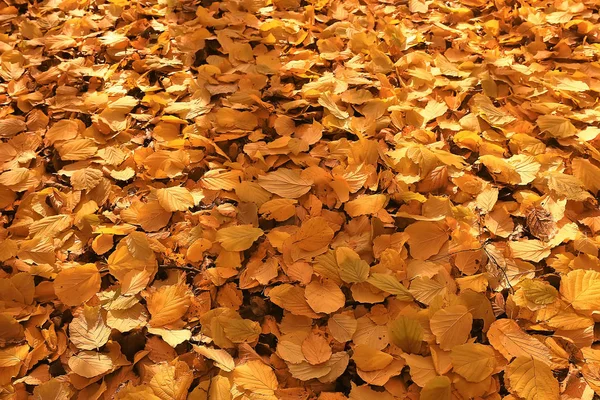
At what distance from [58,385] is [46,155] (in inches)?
28.9

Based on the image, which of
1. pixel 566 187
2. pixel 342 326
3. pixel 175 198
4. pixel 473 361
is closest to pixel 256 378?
pixel 342 326

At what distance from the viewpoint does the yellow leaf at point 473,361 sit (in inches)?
36.7

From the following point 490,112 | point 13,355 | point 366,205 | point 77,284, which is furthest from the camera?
point 490,112

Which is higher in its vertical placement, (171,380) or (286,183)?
(286,183)

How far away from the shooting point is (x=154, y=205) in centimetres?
127

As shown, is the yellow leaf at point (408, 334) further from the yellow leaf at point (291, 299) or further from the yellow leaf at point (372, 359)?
the yellow leaf at point (291, 299)

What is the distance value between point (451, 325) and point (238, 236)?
1.66 feet

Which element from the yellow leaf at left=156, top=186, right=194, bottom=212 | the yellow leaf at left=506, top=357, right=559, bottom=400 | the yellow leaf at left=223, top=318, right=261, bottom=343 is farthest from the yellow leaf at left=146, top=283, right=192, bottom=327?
the yellow leaf at left=506, top=357, right=559, bottom=400

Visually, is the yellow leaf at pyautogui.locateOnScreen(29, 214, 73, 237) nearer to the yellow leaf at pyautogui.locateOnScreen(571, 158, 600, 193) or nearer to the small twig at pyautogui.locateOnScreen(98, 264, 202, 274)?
the small twig at pyautogui.locateOnScreen(98, 264, 202, 274)

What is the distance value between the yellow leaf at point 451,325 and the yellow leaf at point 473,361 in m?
0.02

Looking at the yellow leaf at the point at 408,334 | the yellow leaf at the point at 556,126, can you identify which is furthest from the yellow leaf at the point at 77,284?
the yellow leaf at the point at 556,126

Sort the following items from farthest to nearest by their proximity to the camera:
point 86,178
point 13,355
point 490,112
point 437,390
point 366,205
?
point 490,112, point 86,178, point 366,205, point 13,355, point 437,390

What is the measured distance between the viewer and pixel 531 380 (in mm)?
915

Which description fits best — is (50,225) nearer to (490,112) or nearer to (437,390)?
(437,390)
